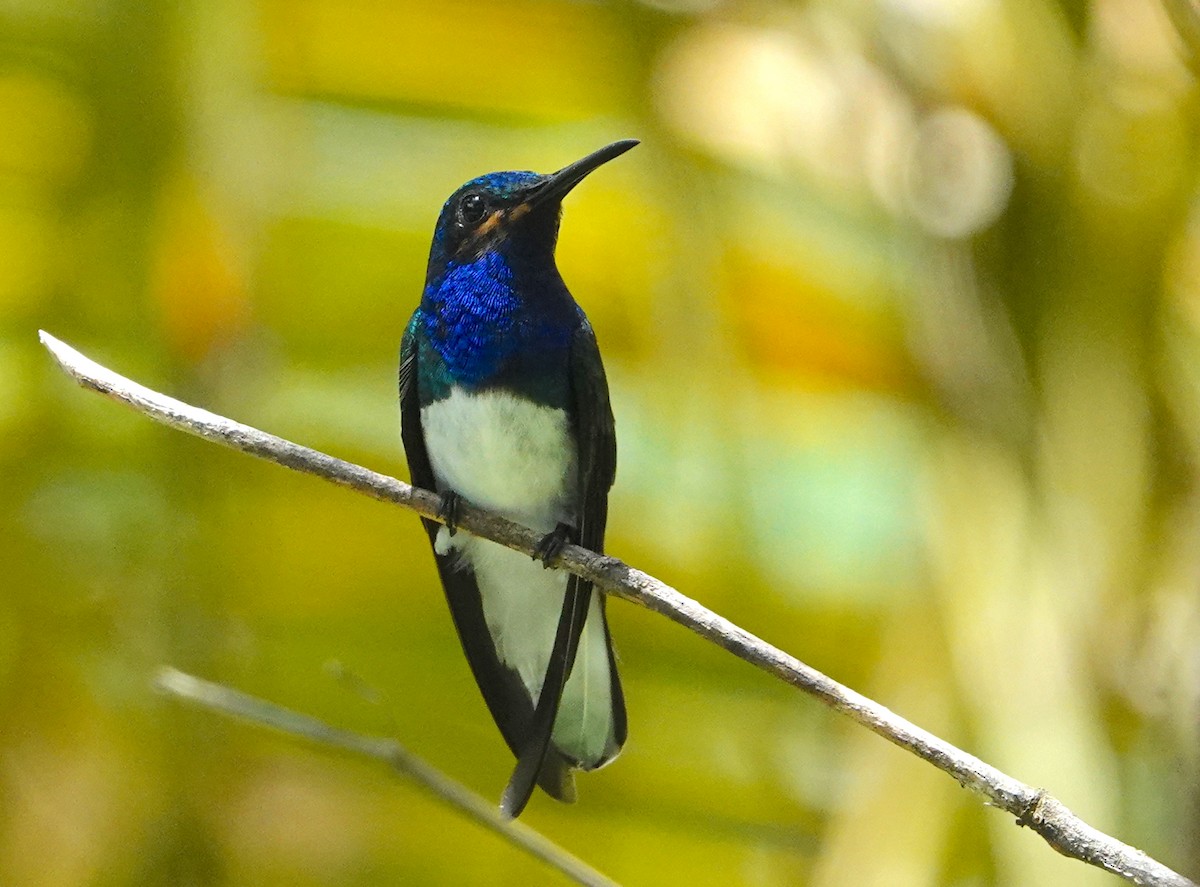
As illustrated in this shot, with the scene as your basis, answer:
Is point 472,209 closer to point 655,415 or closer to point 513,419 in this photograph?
point 513,419

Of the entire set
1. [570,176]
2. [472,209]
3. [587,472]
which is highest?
[570,176]

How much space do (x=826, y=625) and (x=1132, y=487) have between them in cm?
72

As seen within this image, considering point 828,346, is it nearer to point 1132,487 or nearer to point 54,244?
point 1132,487

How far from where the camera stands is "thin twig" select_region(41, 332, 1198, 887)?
1.12 meters

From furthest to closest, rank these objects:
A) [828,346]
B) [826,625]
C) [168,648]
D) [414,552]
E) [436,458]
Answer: [828,346], [826,625], [414,552], [168,648], [436,458]

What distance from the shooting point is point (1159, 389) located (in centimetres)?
234

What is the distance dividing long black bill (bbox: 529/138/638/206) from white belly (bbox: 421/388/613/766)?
283mm

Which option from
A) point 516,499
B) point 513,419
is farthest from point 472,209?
point 516,499

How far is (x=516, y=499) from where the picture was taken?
6.18 ft

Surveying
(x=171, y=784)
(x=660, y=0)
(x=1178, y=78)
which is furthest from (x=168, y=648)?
(x=1178, y=78)

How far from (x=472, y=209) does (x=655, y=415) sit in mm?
815

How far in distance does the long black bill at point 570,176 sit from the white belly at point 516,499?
11.1 inches

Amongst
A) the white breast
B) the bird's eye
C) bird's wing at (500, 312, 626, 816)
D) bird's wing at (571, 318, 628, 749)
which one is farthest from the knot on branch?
the bird's eye

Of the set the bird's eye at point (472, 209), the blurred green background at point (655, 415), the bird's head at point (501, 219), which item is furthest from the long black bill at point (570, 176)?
the blurred green background at point (655, 415)
